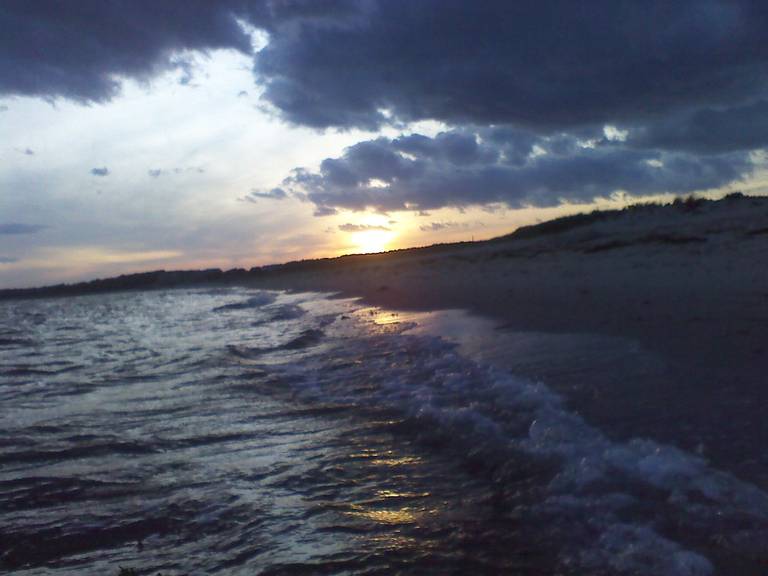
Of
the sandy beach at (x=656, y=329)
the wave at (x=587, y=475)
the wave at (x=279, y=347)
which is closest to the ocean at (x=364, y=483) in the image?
the wave at (x=587, y=475)

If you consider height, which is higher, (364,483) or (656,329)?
(656,329)

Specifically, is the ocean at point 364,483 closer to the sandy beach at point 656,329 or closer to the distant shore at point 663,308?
the sandy beach at point 656,329

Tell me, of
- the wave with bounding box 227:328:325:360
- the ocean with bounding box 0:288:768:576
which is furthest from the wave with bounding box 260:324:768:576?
the wave with bounding box 227:328:325:360

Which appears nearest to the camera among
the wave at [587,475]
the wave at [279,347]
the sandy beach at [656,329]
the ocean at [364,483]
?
the wave at [587,475]

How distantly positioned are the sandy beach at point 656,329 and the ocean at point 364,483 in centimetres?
21

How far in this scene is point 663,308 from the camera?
9727 millimetres

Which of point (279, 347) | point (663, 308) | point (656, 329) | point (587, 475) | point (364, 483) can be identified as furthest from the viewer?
point (279, 347)

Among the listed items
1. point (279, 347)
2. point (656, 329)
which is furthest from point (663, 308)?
point (279, 347)

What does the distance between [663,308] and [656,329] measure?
1.89 meters

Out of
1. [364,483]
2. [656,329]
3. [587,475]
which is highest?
[656,329]

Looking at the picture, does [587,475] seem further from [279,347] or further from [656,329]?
[279,347]

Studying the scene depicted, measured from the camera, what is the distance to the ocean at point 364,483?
3.27 meters

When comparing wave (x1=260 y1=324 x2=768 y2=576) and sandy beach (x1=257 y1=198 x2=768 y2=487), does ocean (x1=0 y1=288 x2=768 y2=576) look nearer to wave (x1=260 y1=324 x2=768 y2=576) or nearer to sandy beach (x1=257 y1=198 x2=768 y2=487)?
wave (x1=260 y1=324 x2=768 y2=576)

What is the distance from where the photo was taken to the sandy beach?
4.56 m
